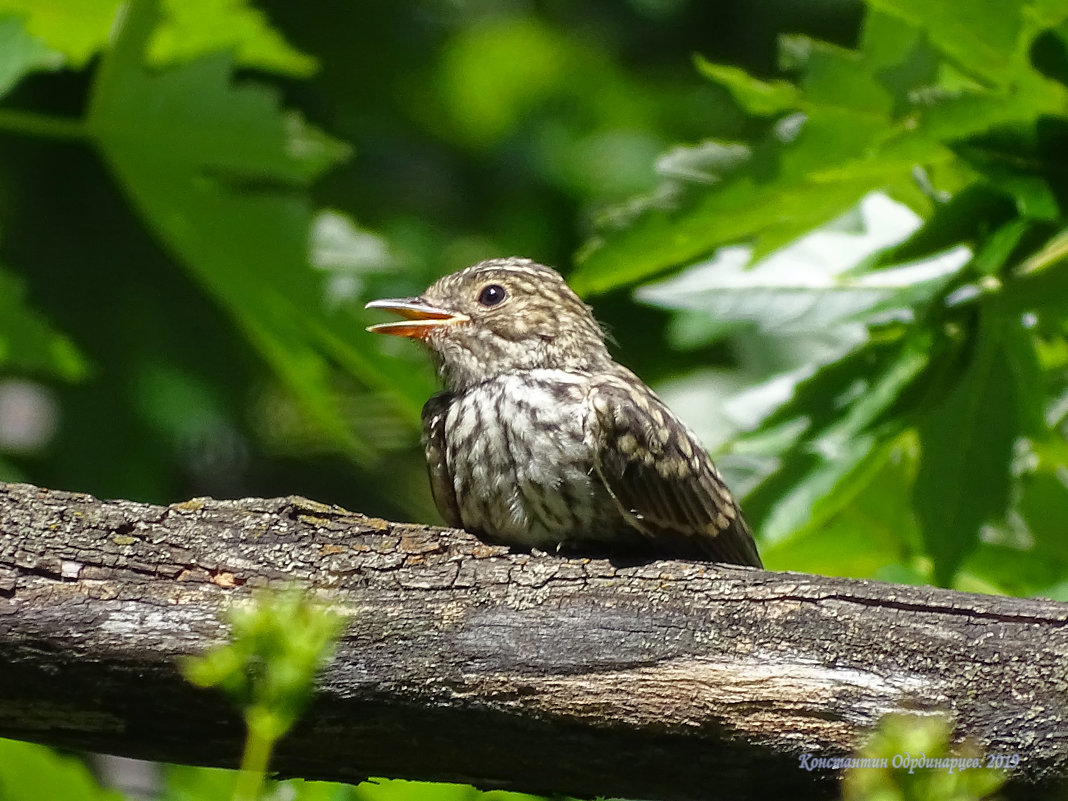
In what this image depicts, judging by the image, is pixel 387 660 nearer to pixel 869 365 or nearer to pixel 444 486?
pixel 444 486

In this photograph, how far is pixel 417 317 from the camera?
4516 millimetres

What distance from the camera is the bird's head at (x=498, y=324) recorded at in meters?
4.41

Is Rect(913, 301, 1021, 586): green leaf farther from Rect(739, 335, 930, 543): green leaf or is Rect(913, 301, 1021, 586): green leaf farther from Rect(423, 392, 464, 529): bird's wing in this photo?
Rect(423, 392, 464, 529): bird's wing

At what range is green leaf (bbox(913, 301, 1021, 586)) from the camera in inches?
144

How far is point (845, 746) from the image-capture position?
8.48 feet

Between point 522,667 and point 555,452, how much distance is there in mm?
1150

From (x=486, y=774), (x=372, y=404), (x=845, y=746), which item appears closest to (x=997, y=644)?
(x=845, y=746)

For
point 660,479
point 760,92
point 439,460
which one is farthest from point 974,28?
point 439,460

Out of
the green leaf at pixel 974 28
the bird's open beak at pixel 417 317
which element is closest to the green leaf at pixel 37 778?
the bird's open beak at pixel 417 317

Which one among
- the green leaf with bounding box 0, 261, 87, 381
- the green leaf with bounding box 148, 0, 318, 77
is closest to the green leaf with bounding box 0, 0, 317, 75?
the green leaf with bounding box 148, 0, 318, 77

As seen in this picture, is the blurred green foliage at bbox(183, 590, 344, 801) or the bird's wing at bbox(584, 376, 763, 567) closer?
the blurred green foliage at bbox(183, 590, 344, 801)

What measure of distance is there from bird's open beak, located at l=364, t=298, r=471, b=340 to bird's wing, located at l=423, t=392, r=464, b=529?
211 mm

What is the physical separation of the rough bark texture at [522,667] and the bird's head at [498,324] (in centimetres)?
165

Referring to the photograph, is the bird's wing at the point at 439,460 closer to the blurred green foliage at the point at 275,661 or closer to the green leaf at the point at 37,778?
the green leaf at the point at 37,778
